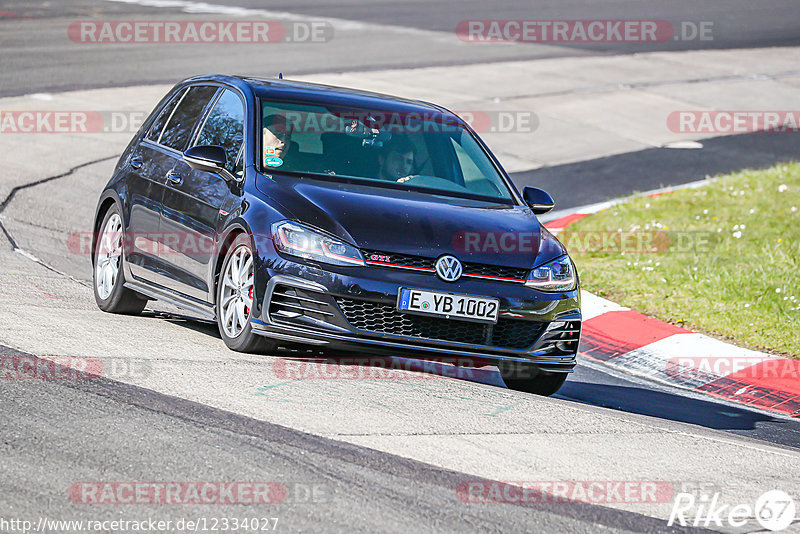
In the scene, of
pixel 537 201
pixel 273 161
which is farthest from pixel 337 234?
pixel 537 201

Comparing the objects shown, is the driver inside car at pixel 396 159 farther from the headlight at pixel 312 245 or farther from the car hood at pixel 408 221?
the headlight at pixel 312 245

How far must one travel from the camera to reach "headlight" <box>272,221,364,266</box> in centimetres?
657

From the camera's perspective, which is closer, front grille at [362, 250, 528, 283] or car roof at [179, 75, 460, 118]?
front grille at [362, 250, 528, 283]

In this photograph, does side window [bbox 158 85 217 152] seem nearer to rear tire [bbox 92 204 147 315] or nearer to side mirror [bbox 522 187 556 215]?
rear tire [bbox 92 204 147 315]

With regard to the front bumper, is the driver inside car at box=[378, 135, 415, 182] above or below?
above

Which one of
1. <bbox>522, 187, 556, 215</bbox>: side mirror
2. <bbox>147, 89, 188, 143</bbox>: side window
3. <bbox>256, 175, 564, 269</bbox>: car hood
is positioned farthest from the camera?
<bbox>147, 89, 188, 143</bbox>: side window

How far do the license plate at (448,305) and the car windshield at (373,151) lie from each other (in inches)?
43.1

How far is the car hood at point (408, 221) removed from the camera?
6.68m

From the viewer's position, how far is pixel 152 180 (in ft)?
26.3

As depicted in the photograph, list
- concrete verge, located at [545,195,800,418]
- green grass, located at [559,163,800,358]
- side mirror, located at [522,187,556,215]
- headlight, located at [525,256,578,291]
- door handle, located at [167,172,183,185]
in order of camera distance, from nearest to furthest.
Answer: headlight, located at [525,256,578,291] < door handle, located at [167,172,183,185] < side mirror, located at [522,187,556,215] < concrete verge, located at [545,195,800,418] < green grass, located at [559,163,800,358]

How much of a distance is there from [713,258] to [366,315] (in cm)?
585

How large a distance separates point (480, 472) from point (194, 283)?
2867 millimetres

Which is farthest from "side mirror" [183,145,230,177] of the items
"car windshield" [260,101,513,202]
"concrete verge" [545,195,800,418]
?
"concrete verge" [545,195,800,418]

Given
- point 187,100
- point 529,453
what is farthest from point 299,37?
point 529,453
